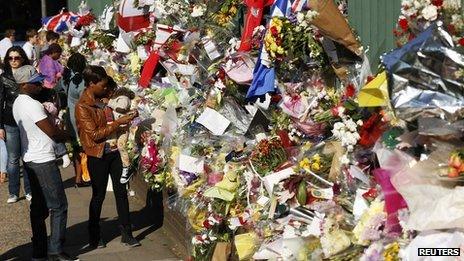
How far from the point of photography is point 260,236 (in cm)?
681

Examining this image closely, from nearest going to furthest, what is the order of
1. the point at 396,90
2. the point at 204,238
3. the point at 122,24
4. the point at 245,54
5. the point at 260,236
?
the point at 396,90
the point at 260,236
the point at 204,238
the point at 245,54
the point at 122,24

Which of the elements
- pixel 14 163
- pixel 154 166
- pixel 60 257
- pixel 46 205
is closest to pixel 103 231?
pixel 154 166

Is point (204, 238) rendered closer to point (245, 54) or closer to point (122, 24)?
point (245, 54)

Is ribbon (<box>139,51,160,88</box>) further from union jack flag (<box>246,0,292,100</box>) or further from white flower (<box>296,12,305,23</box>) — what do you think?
Result: white flower (<box>296,12,305,23</box>)

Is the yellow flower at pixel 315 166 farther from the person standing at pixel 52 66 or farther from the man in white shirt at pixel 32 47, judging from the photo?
the man in white shirt at pixel 32 47

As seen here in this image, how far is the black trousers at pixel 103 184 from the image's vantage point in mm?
8773

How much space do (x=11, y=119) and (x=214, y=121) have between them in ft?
11.2

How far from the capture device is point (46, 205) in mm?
8438

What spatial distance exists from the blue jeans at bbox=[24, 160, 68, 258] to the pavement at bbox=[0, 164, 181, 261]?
0.39 meters

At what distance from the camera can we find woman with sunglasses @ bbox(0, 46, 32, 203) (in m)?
9.65

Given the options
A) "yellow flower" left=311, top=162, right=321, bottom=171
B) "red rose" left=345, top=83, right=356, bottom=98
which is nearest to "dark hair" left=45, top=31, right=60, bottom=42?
"red rose" left=345, top=83, right=356, bottom=98

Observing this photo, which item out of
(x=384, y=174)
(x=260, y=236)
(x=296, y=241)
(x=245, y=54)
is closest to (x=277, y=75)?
(x=245, y=54)

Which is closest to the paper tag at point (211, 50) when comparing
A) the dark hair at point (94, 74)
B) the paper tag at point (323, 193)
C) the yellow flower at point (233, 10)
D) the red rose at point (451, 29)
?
the yellow flower at point (233, 10)

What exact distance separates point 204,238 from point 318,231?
1971 millimetres
